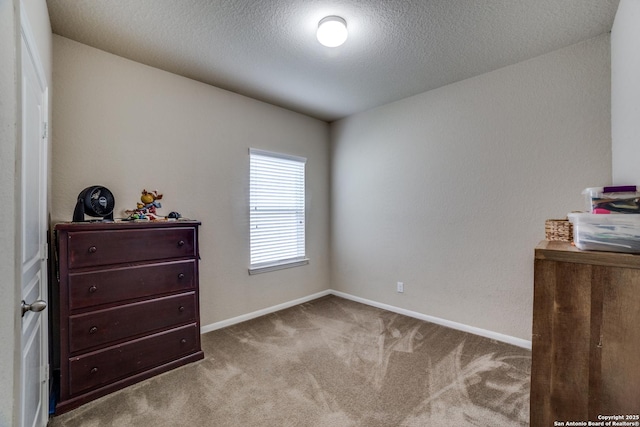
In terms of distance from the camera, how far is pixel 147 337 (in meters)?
2.14

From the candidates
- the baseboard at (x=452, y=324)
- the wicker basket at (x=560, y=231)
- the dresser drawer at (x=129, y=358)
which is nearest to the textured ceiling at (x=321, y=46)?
the wicker basket at (x=560, y=231)

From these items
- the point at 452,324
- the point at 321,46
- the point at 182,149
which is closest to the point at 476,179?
the point at 452,324

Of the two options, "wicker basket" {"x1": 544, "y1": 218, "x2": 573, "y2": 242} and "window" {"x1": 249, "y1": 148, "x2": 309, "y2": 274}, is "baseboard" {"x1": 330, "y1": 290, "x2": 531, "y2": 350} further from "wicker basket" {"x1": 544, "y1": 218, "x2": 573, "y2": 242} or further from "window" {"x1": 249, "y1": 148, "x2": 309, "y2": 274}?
"wicker basket" {"x1": 544, "y1": 218, "x2": 573, "y2": 242}

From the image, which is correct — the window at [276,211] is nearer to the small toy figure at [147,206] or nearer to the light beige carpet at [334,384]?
the light beige carpet at [334,384]

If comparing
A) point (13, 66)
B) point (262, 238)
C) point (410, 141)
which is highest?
point (410, 141)

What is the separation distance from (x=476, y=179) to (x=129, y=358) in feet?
11.1

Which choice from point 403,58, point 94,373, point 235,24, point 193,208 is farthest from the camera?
point 193,208

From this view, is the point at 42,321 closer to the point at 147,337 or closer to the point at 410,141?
the point at 147,337

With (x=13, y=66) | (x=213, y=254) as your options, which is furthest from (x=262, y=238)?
(x=13, y=66)

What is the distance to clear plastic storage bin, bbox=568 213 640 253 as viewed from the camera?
100cm

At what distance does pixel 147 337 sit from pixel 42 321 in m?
0.68

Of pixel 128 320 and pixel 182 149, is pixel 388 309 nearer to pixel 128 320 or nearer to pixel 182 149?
pixel 128 320

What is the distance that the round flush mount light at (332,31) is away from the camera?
6.52ft

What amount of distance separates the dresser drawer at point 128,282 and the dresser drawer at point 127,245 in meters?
0.07
